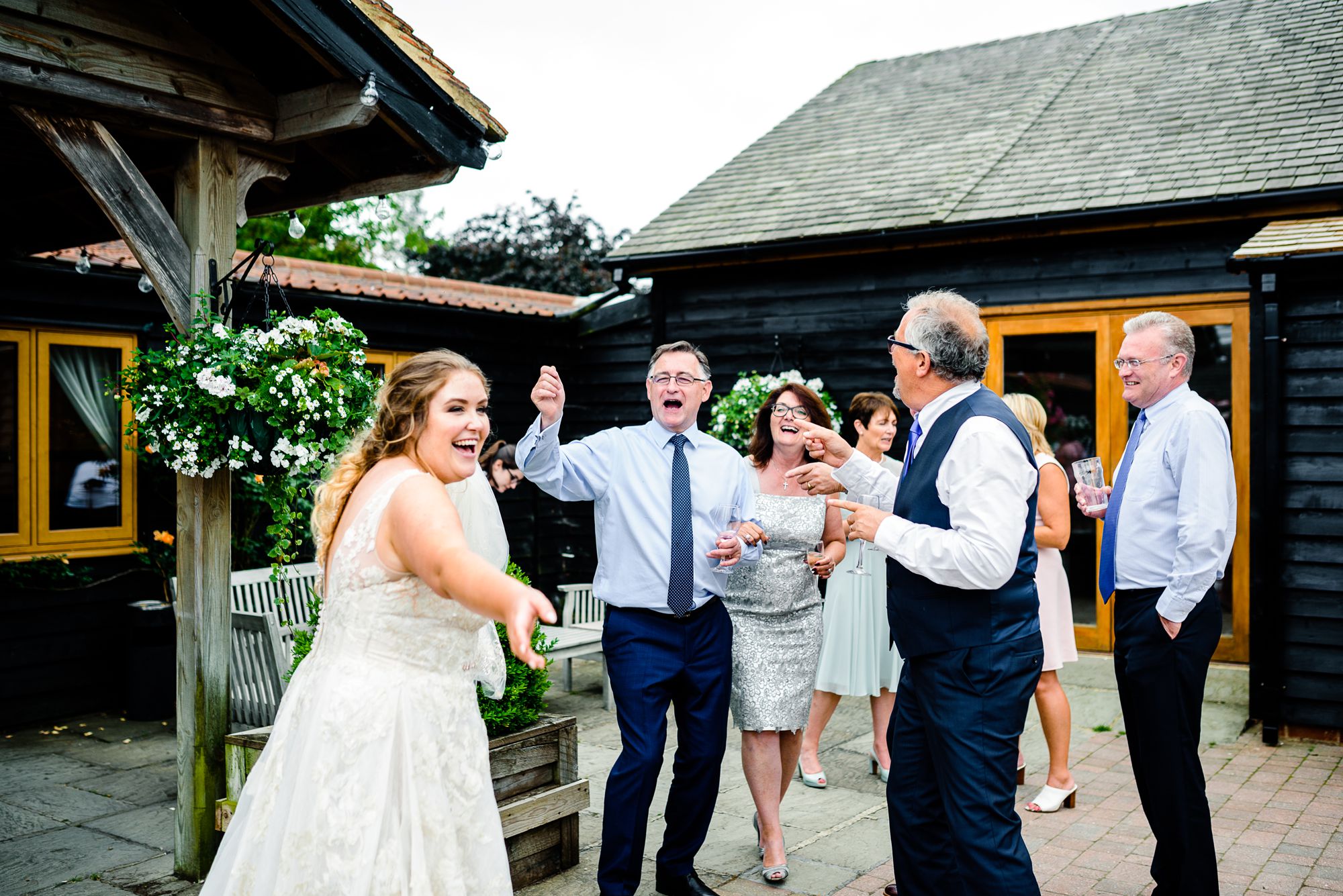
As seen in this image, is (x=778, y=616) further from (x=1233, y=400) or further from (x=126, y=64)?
(x=1233, y=400)

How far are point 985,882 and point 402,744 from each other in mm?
1698

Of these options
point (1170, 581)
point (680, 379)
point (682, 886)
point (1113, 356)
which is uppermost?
point (1113, 356)

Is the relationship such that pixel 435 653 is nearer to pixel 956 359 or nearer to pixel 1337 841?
pixel 956 359

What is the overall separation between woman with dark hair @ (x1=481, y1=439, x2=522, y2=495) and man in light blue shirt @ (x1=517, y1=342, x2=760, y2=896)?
3187mm

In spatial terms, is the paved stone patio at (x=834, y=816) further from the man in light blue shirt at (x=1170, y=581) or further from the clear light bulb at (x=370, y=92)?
the clear light bulb at (x=370, y=92)

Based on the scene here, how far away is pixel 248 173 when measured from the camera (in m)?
4.55

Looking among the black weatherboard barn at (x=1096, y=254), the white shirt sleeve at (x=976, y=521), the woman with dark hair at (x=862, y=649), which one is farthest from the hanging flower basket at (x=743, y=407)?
the white shirt sleeve at (x=976, y=521)

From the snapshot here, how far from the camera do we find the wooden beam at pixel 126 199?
388 centimetres

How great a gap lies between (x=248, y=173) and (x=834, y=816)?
4073mm

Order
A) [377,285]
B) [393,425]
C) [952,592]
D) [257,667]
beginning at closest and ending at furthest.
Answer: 1. [393,425]
2. [952,592]
3. [257,667]
4. [377,285]

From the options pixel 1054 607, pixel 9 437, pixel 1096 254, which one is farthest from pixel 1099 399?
pixel 9 437

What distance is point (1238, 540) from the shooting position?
738 centimetres

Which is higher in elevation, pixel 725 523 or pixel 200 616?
pixel 725 523

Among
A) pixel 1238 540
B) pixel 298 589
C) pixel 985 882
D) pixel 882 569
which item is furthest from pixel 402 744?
pixel 1238 540
